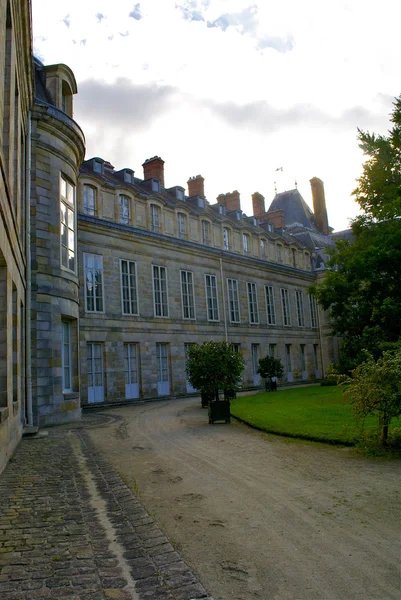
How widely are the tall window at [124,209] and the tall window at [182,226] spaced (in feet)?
12.8

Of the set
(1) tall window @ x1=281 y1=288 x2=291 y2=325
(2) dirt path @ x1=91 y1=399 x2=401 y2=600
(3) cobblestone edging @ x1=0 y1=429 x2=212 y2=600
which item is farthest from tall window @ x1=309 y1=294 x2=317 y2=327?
(3) cobblestone edging @ x1=0 y1=429 x2=212 y2=600

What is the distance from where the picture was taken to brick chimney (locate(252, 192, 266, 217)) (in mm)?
41469

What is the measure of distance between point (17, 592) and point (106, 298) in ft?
65.4

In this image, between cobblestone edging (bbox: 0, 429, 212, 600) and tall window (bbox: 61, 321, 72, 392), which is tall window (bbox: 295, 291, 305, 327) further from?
cobblestone edging (bbox: 0, 429, 212, 600)

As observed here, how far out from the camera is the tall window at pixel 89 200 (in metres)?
22.9

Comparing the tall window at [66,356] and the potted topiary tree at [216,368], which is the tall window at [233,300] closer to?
the potted topiary tree at [216,368]

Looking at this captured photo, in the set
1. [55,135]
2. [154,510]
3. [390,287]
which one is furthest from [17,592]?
[390,287]

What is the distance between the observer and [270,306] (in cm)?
3462

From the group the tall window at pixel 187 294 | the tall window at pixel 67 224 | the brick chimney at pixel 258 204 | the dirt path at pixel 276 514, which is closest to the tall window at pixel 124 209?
the tall window at pixel 187 294

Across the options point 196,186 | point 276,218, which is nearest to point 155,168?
point 196,186

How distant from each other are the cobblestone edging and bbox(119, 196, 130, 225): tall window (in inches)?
725

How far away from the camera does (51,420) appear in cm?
1391

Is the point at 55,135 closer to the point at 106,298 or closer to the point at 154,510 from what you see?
the point at 106,298

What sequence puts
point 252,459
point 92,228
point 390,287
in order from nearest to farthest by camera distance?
point 252,459 < point 390,287 < point 92,228
